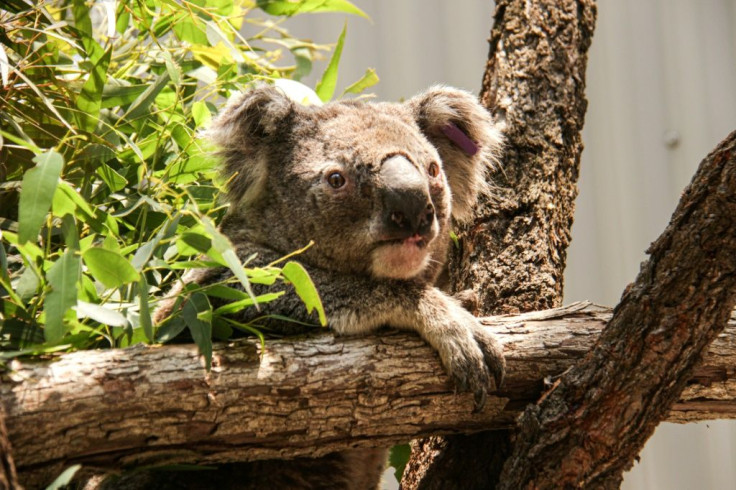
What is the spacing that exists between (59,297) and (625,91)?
365 cm

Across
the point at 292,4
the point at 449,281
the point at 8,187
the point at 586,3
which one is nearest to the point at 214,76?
the point at 292,4

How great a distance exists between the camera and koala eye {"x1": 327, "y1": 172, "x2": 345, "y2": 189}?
2.48 m

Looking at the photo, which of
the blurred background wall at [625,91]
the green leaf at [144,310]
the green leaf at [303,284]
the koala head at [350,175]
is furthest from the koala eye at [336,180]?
the blurred background wall at [625,91]

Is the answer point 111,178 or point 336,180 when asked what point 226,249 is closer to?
point 336,180

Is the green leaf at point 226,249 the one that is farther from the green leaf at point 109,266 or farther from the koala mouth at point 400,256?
the koala mouth at point 400,256

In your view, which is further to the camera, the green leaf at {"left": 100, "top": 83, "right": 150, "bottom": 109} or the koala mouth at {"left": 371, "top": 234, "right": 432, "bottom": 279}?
the green leaf at {"left": 100, "top": 83, "right": 150, "bottom": 109}

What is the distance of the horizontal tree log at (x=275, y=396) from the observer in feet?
6.40

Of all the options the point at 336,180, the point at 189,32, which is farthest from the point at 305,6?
the point at 336,180

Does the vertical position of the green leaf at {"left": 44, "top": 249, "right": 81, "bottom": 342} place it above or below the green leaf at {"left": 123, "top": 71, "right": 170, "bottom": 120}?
below

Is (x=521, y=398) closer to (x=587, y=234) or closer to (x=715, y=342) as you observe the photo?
(x=715, y=342)

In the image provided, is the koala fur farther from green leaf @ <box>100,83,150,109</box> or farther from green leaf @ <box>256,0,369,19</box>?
green leaf @ <box>256,0,369,19</box>

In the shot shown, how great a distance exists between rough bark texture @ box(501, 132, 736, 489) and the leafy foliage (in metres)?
0.70

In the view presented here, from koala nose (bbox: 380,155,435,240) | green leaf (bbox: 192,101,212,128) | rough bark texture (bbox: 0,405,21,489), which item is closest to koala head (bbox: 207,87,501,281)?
koala nose (bbox: 380,155,435,240)

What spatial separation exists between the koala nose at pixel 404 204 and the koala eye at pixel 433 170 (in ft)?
0.77
